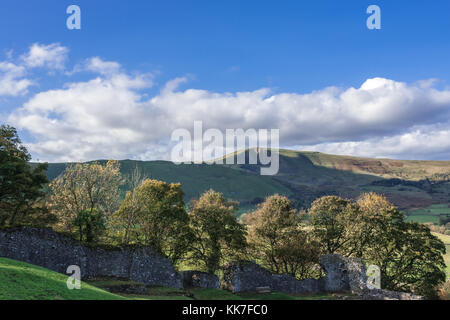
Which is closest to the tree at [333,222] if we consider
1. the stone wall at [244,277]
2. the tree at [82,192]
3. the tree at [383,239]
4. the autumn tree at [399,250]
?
the tree at [383,239]

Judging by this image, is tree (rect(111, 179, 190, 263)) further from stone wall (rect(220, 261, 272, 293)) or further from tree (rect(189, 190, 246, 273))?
stone wall (rect(220, 261, 272, 293))

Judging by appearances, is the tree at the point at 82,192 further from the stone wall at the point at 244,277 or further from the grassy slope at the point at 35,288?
the grassy slope at the point at 35,288

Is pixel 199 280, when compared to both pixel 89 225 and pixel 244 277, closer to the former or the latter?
pixel 244 277

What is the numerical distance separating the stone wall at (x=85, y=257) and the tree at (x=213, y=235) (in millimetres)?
7620

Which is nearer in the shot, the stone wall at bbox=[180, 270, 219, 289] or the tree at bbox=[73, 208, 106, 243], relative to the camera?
the tree at bbox=[73, 208, 106, 243]

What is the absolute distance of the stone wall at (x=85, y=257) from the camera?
26.7 m

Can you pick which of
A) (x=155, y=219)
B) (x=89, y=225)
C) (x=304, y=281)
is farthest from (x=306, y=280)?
(x=89, y=225)

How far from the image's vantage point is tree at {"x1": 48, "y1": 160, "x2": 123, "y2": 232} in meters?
39.1

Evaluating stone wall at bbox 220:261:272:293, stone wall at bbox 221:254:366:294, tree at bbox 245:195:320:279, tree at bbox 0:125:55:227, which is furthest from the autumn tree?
tree at bbox 0:125:55:227

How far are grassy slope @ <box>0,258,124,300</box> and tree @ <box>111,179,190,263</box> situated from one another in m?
18.1
